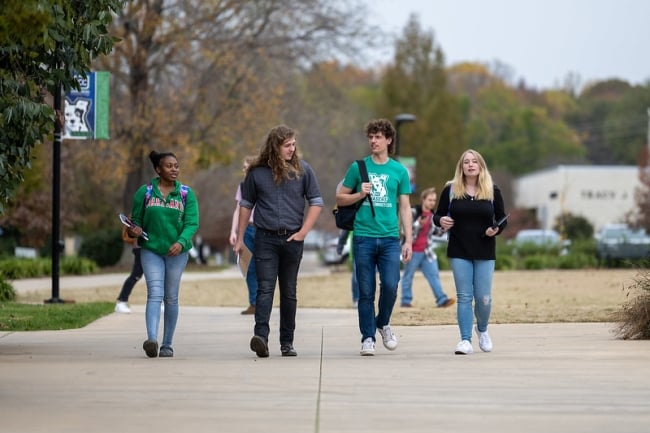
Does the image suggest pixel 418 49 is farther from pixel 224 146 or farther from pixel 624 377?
pixel 624 377

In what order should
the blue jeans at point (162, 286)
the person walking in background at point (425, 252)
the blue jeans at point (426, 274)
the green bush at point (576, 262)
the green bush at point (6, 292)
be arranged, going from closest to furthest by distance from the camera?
1. the blue jeans at point (162, 286)
2. the blue jeans at point (426, 274)
3. the person walking in background at point (425, 252)
4. the green bush at point (6, 292)
5. the green bush at point (576, 262)

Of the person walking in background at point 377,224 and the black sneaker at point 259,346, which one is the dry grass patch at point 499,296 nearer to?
the person walking in background at point 377,224

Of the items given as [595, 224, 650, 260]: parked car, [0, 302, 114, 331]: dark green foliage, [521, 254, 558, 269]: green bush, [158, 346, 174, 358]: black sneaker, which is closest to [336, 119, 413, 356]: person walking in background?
[158, 346, 174, 358]: black sneaker

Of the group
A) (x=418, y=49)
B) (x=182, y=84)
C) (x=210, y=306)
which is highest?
(x=418, y=49)

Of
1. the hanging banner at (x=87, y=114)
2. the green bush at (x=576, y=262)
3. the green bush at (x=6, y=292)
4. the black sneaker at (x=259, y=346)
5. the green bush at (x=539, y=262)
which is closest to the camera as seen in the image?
the black sneaker at (x=259, y=346)

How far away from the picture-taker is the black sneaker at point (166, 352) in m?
11.5

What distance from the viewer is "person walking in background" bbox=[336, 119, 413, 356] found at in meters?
11.6

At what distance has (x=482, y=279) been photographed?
1184 cm

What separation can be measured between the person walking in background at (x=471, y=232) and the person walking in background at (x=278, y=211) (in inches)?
50.7

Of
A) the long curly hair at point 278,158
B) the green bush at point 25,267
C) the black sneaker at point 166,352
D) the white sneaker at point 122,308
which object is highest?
the long curly hair at point 278,158

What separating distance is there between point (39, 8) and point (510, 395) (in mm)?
4063

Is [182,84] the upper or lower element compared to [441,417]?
upper

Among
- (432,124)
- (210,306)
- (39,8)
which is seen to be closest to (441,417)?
(39,8)

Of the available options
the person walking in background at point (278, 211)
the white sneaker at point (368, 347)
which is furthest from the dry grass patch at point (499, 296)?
the person walking in background at point (278, 211)
